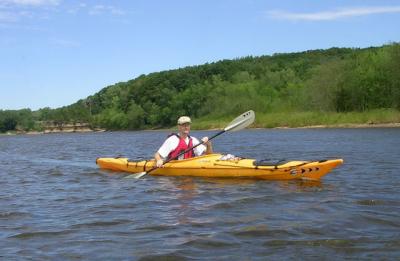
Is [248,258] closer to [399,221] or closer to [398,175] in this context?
[399,221]

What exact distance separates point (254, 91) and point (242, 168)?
5899 centimetres

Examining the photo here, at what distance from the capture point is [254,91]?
6775cm

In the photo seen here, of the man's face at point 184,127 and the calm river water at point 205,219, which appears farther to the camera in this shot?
the man's face at point 184,127

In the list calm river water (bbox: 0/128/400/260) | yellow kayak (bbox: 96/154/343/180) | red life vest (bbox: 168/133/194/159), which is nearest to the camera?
calm river water (bbox: 0/128/400/260)

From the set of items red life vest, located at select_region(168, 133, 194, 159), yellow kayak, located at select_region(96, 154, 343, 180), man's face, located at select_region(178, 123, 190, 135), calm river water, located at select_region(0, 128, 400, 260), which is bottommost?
calm river water, located at select_region(0, 128, 400, 260)

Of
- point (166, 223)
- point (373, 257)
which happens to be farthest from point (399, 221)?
point (166, 223)

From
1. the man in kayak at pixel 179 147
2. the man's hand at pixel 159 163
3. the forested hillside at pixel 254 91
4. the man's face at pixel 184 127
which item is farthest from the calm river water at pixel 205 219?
the forested hillside at pixel 254 91

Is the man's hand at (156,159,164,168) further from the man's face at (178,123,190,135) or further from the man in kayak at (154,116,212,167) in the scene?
the man's face at (178,123,190,135)

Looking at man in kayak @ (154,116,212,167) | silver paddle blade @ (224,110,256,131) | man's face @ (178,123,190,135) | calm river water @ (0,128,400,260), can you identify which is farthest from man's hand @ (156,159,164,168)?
silver paddle blade @ (224,110,256,131)

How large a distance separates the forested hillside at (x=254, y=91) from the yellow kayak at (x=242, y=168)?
3607 cm

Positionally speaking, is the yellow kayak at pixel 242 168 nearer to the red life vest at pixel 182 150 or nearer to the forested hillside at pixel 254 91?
the red life vest at pixel 182 150

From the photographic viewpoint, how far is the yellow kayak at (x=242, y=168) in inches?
349

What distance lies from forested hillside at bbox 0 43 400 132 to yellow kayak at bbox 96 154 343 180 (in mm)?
36068

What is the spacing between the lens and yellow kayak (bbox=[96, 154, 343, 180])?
8.88 m
